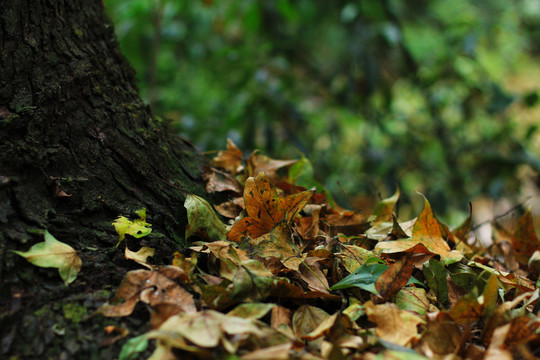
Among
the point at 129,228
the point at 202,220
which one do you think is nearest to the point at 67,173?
the point at 129,228

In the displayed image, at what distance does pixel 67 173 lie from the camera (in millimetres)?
693

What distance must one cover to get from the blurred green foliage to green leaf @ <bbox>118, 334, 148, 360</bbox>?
56.2 inches

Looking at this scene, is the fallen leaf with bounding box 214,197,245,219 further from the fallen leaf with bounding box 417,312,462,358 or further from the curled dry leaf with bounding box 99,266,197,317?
the fallen leaf with bounding box 417,312,462,358

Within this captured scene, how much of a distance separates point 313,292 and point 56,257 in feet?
1.36

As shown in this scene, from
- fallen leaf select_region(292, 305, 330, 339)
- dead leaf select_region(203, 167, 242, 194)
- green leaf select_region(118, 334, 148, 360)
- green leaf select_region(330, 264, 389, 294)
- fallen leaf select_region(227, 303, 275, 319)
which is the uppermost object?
dead leaf select_region(203, 167, 242, 194)

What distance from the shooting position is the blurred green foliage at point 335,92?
217 centimetres

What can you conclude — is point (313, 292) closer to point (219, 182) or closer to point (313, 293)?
point (313, 293)

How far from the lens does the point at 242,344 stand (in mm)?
513

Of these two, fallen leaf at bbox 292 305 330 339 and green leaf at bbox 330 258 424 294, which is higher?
green leaf at bbox 330 258 424 294

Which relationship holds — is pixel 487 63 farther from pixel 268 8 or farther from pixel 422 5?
pixel 268 8

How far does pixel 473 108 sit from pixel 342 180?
3.41 feet

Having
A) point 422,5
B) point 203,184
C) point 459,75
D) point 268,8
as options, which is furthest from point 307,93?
point 203,184

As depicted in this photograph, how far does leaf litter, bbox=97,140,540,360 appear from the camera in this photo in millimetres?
514

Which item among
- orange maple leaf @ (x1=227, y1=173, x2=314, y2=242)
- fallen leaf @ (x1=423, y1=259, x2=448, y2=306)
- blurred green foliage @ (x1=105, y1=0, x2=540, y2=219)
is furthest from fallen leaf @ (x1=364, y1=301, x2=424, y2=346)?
blurred green foliage @ (x1=105, y1=0, x2=540, y2=219)
